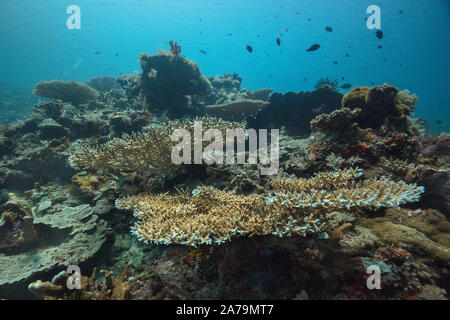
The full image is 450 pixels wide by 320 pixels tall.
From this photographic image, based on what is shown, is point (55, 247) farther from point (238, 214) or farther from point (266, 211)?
point (266, 211)

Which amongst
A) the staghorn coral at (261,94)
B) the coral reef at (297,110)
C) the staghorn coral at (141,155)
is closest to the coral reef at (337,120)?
the staghorn coral at (141,155)

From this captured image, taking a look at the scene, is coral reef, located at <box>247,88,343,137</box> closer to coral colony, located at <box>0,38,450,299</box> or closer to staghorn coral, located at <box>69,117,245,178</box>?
coral colony, located at <box>0,38,450,299</box>

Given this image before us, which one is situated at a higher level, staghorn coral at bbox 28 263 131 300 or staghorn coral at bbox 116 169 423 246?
staghorn coral at bbox 116 169 423 246

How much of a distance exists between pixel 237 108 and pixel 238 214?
686 centimetres

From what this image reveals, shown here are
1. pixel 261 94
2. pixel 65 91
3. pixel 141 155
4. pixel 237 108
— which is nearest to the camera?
pixel 141 155

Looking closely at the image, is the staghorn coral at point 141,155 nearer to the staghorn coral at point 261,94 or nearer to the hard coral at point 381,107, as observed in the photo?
the hard coral at point 381,107

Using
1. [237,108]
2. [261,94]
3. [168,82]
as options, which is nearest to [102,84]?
[168,82]

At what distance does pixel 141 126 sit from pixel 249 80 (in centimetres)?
14645

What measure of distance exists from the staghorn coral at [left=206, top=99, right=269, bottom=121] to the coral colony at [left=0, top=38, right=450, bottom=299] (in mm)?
2492

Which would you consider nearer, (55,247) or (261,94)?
(55,247)

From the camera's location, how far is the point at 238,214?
2717 mm

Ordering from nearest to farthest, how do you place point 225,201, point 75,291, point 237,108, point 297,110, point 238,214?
point 75,291, point 238,214, point 225,201, point 297,110, point 237,108

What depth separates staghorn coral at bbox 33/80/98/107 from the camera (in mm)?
10828

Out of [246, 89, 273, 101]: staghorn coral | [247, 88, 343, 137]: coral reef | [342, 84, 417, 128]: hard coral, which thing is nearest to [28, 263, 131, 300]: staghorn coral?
[342, 84, 417, 128]: hard coral
